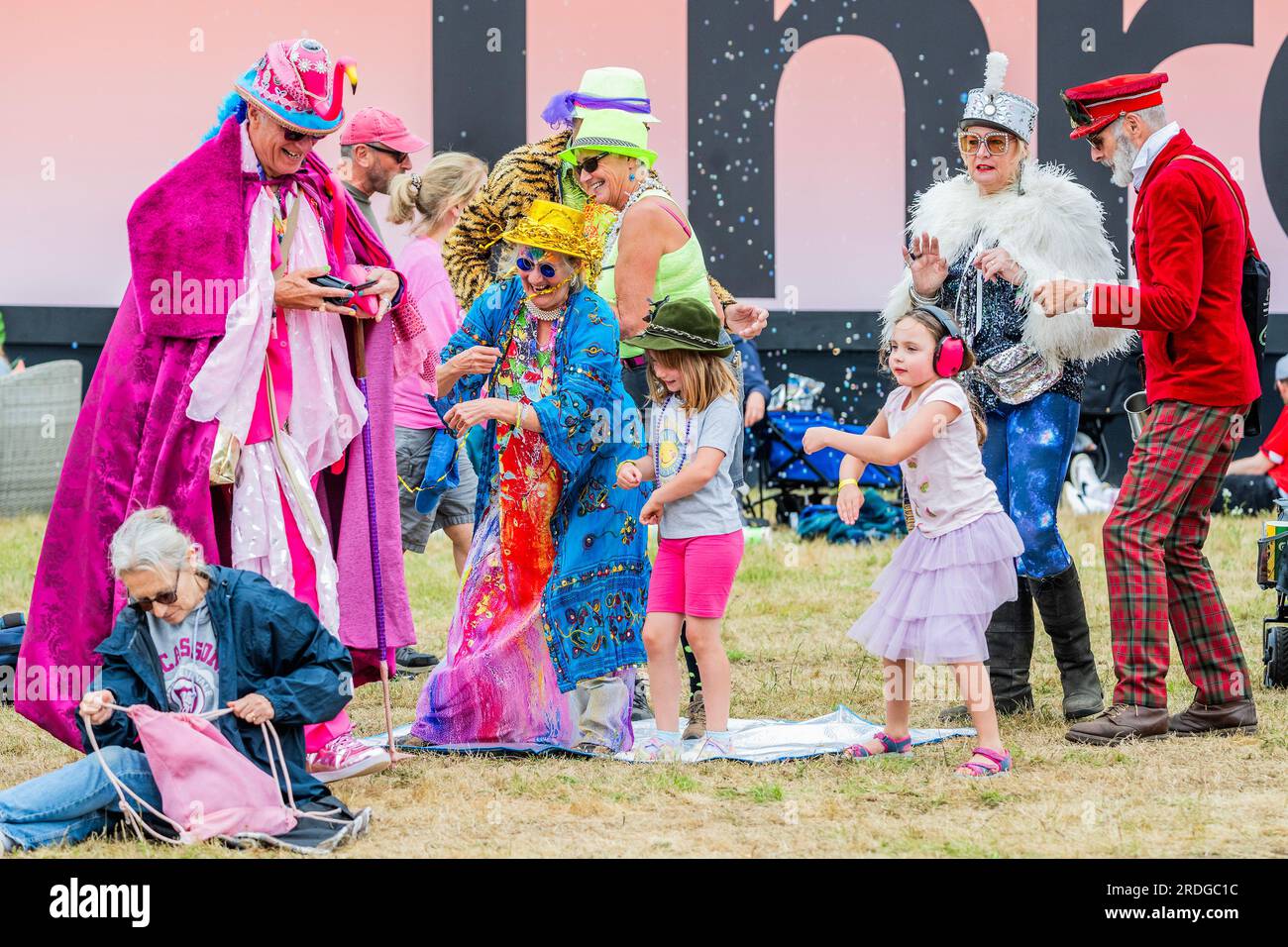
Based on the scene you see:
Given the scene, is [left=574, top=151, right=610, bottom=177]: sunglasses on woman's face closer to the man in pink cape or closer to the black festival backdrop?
the man in pink cape

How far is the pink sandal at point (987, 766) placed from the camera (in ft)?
16.6

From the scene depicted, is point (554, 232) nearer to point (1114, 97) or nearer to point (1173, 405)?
point (1114, 97)

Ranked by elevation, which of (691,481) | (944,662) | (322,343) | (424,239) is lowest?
(944,662)

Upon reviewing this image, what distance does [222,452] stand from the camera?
4738mm

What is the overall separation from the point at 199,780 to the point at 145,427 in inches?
43.9

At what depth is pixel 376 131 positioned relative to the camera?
697 cm

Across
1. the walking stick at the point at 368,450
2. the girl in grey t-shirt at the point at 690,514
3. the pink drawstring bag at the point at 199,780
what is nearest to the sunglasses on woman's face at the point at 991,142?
the girl in grey t-shirt at the point at 690,514

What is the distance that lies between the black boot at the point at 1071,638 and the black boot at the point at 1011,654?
8 cm

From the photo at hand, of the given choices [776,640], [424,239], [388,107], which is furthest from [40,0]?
[776,640]

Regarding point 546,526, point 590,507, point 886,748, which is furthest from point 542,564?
point 886,748

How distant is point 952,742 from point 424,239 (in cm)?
306

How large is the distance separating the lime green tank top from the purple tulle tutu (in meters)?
1.12

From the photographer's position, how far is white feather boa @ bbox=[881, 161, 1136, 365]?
5.70 m
